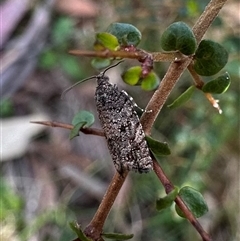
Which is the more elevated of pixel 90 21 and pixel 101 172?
pixel 90 21

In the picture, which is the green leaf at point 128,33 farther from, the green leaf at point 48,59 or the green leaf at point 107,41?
the green leaf at point 48,59

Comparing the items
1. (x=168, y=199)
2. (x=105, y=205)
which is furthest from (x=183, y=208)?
(x=105, y=205)

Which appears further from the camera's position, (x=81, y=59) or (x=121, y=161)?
(x=81, y=59)

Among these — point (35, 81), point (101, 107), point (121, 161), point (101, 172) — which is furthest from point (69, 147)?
point (121, 161)

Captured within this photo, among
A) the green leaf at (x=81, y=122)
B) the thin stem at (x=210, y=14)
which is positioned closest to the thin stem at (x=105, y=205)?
the green leaf at (x=81, y=122)

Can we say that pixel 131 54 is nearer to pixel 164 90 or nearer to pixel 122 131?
pixel 164 90

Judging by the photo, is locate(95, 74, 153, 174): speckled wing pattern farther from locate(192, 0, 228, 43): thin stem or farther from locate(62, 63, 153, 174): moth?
locate(192, 0, 228, 43): thin stem

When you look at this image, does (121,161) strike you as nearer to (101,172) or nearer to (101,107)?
(101,107)

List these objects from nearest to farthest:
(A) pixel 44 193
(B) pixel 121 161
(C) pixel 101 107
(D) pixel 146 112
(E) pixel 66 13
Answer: (D) pixel 146 112 → (B) pixel 121 161 → (C) pixel 101 107 → (A) pixel 44 193 → (E) pixel 66 13
